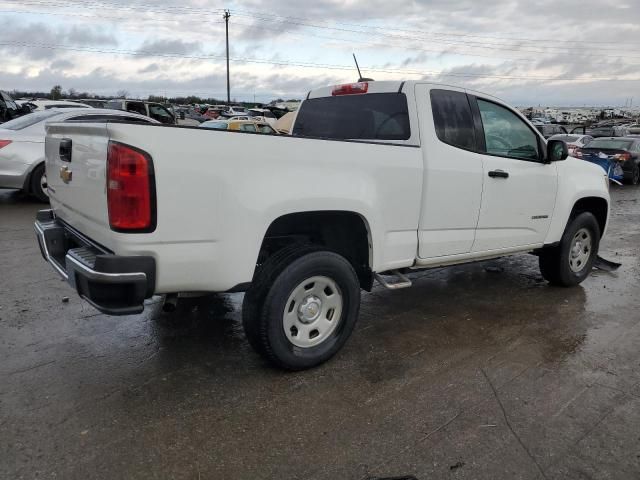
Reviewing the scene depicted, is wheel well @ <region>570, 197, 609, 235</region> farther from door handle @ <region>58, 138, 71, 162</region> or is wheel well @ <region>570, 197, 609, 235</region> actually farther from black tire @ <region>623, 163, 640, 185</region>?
black tire @ <region>623, 163, 640, 185</region>

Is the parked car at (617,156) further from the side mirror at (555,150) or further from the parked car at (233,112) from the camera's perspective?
the parked car at (233,112)

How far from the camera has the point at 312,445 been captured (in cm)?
287

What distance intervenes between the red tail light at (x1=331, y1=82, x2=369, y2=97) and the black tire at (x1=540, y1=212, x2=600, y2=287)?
106 inches

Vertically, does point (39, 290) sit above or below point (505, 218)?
below

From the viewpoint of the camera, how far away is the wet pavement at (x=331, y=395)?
2.74 metres

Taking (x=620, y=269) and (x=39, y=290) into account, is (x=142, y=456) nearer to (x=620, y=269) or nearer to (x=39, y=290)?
(x=39, y=290)

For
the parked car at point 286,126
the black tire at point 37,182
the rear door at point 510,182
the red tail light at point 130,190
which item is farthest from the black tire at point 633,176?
the red tail light at point 130,190

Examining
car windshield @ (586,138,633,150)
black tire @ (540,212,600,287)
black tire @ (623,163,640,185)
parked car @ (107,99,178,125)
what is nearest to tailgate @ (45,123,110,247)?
black tire @ (540,212,600,287)

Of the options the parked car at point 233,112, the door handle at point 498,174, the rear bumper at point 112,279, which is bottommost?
the rear bumper at point 112,279

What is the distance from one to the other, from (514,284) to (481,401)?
2.97 m

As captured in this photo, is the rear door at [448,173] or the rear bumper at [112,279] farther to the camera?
the rear door at [448,173]

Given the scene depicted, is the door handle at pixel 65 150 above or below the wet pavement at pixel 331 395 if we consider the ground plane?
above

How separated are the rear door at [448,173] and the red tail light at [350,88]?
20.6 inches

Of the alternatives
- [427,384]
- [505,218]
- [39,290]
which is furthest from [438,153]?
[39,290]
